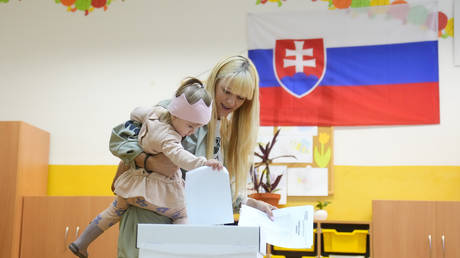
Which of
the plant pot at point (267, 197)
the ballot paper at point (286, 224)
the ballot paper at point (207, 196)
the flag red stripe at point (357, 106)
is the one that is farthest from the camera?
the flag red stripe at point (357, 106)

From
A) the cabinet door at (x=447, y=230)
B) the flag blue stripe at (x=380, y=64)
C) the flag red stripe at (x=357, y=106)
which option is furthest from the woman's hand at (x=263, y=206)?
the flag blue stripe at (x=380, y=64)

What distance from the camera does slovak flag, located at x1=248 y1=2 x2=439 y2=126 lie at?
4387 mm

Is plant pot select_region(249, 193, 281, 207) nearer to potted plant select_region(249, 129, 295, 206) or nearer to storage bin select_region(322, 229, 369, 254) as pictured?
potted plant select_region(249, 129, 295, 206)

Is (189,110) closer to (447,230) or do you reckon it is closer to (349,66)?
(447,230)

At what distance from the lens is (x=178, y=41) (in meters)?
4.73

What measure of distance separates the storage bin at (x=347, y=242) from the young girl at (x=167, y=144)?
2.40m

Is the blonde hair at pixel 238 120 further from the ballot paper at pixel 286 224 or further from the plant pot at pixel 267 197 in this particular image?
the plant pot at pixel 267 197

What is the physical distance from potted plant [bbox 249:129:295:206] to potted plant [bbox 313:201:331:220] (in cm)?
32

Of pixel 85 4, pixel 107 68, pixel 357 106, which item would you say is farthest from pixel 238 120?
pixel 85 4

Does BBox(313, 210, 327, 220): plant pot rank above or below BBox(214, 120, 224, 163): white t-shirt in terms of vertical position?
below

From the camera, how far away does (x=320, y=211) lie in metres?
4.11

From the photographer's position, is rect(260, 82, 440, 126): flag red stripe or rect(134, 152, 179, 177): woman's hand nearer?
rect(134, 152, 179, 177): woman's hand

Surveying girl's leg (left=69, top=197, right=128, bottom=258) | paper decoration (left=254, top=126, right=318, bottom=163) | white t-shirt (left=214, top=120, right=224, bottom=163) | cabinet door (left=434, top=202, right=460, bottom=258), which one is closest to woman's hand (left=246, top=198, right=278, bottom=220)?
white t-shirt (left=214, top=120, right=224, bottom=163)

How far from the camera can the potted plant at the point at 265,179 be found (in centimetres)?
396
